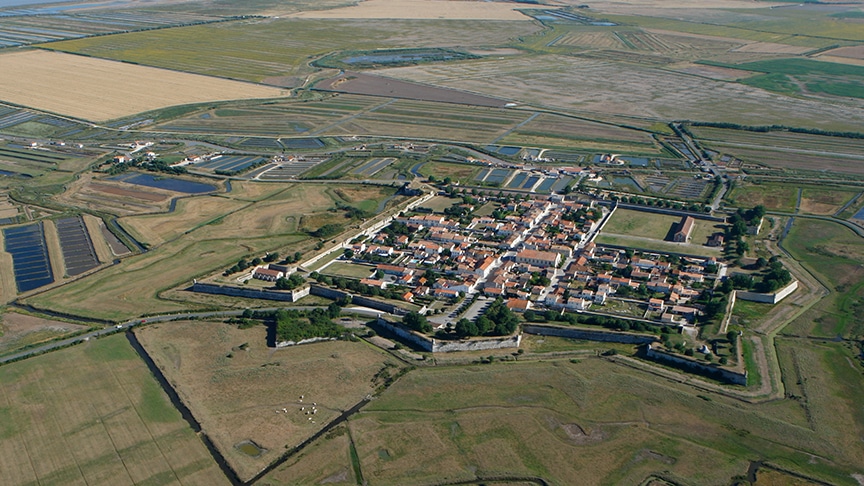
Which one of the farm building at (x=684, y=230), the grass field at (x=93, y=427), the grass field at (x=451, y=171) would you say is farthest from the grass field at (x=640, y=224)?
the grass field at (x=93, y=427)

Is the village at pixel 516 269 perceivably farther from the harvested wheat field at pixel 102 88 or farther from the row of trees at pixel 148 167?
the harvested wheat field at pixel 102 88

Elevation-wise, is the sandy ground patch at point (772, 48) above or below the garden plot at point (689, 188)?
above

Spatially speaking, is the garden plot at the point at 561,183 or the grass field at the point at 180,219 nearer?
the grass field at the point at 180,219

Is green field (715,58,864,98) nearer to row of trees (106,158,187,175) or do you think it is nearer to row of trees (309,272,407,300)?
row of trees (106,158,187,175)

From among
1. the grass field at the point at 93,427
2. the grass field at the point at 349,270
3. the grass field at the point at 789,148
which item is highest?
the grass field at the point at 789,148

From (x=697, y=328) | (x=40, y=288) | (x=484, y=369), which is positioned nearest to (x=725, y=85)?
(x=697, y=328)

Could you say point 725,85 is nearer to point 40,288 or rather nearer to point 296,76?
point 296,76

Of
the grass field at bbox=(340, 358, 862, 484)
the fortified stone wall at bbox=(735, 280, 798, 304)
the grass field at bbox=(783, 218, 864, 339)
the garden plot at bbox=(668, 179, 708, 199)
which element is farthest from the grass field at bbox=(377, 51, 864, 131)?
the grass field at bbox=(340, 358, 862, 484)

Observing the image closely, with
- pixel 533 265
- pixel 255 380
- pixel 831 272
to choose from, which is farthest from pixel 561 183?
pixel 255 380

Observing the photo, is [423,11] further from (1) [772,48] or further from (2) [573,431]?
(2) [573,431]
